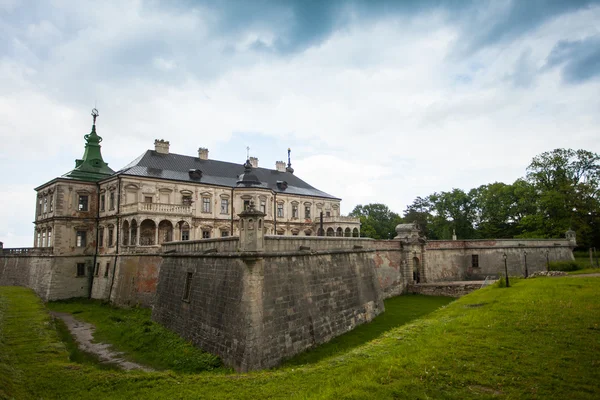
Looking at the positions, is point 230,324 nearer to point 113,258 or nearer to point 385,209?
point 113,258

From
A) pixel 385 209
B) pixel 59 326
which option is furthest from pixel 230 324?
pixel 385 209

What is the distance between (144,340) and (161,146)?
23799mm

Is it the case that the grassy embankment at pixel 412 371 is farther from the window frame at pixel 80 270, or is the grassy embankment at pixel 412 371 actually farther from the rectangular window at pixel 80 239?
the rectangular window at pixel 80 239

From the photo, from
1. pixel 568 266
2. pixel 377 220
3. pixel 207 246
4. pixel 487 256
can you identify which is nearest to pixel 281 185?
pixel 487 256

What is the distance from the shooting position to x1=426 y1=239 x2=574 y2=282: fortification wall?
33.2 meters

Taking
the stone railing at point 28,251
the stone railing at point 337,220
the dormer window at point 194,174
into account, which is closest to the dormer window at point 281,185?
the stone railing at point 337,220

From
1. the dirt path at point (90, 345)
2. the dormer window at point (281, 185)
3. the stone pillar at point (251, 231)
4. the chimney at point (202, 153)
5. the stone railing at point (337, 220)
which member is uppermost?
the chimney at point (202, 153)

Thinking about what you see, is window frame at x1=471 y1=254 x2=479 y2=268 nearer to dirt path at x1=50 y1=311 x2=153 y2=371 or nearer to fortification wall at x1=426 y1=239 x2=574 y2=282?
fortification wall at x1=426 y1=239 x2=574 y2=282

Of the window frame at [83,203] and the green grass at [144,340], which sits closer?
A: the green grass at [144,340]

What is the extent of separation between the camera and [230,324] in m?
13.2

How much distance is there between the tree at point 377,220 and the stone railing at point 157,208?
1518 inches

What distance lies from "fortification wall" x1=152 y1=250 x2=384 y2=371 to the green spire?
19.4m

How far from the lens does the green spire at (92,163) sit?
1319 inches

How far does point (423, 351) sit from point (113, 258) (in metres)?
27.3
